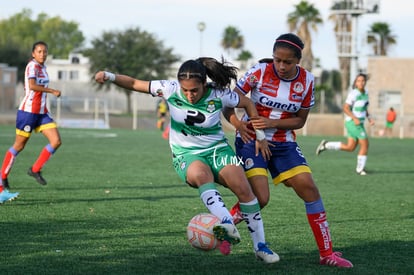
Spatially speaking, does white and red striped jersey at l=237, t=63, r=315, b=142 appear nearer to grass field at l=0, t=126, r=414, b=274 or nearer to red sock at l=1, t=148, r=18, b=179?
grass field at l=0, t=126, r=414, b=274

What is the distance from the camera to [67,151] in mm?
22422

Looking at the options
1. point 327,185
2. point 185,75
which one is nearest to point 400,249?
point 185,75

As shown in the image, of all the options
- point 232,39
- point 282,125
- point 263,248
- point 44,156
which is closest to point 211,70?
point 282,125

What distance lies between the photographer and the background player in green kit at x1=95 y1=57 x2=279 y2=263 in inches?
263

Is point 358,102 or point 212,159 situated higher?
point 358,102

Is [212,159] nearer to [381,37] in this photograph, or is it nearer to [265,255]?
[265,255]

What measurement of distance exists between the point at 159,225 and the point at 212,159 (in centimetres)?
233

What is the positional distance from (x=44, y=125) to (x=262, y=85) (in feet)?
19.4

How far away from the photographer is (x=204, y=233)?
20.7 feet

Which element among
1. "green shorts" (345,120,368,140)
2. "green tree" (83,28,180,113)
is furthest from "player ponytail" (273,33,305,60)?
"green tree" (83,28,180,113)

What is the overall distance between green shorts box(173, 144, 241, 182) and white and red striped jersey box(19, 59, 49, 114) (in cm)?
556

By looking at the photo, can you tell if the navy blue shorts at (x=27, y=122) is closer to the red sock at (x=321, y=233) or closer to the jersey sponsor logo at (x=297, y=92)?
the jersey sponsor logo at (x=297, y=92)

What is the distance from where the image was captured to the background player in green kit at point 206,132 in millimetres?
6668

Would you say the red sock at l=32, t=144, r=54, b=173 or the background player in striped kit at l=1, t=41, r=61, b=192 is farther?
the red sock at l=32, t=144, r=54, b=173
